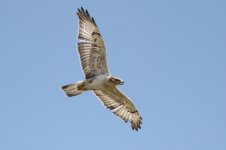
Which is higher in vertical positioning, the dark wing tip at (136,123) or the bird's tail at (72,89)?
the bird's tail at (72,89)

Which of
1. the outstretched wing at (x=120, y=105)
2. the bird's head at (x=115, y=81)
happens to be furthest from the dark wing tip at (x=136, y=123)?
the bird's head at (x=115, y=81)

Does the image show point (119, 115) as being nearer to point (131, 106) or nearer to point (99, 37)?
point (131, 106)

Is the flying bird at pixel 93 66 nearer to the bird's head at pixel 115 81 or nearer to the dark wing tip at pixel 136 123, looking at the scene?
the bird's head at pixel 115 81

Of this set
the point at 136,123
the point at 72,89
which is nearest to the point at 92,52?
the point at 72,89

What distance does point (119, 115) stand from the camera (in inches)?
731

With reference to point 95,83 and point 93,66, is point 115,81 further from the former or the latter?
point 93,66

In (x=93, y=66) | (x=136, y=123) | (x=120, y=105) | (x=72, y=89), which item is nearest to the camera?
(x=72, y=89)

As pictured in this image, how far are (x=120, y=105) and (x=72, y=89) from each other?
2272 millimetres

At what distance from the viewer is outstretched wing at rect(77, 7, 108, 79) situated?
17.1m

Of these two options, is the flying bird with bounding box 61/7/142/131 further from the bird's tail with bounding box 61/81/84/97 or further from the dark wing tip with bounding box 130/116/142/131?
the dark wing tip with bounding box 130/116/142/131

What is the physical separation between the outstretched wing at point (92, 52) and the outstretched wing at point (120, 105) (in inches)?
35.1

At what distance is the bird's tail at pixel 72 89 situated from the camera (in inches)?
657

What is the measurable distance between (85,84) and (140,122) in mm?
2818

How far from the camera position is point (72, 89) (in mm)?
16719
